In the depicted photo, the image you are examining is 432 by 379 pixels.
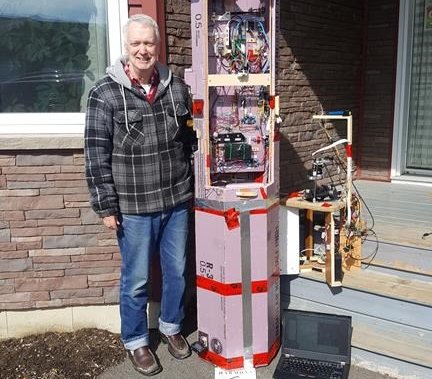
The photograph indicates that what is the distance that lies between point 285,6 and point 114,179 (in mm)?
2293

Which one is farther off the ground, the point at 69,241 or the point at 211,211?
the point at 211,211

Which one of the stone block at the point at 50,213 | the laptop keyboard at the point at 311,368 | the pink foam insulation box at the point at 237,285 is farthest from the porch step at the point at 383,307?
the stone block at the point at 50,213

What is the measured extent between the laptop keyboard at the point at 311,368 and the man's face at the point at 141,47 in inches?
70.6

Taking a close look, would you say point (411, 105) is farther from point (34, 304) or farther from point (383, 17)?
point (34, 304)

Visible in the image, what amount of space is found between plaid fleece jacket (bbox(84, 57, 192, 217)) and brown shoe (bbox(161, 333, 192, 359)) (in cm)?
84

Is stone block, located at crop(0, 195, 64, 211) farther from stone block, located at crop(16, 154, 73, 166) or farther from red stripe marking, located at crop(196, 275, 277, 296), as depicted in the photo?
red stripe marking, located at crop(196, 275, 277, 296)

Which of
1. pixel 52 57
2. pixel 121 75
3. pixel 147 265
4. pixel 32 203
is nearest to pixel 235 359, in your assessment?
pixel 147 265

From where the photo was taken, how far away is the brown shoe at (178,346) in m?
3.02

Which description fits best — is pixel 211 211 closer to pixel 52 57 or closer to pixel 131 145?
pixel 131 145

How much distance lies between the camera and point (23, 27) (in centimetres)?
304

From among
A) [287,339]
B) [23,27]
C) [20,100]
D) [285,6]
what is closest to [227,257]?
[287,339]

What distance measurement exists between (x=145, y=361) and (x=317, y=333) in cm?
100

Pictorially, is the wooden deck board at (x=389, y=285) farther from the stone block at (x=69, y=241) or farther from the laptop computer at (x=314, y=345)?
the stone block at (x=69, y=241)

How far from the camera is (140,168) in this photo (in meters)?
2.68
